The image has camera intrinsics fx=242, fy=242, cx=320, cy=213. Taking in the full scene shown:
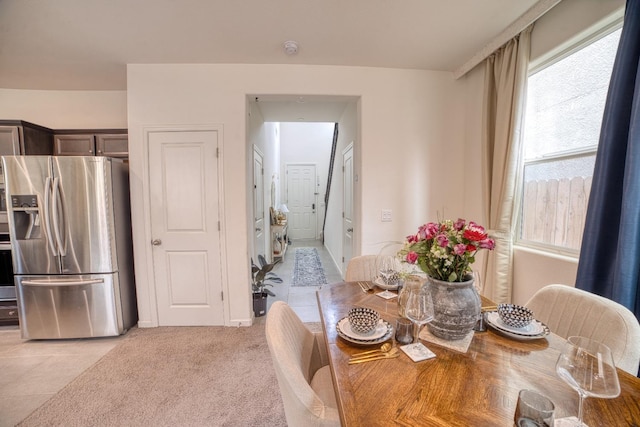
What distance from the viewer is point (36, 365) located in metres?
2.05

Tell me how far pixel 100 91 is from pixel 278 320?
3.93 meters

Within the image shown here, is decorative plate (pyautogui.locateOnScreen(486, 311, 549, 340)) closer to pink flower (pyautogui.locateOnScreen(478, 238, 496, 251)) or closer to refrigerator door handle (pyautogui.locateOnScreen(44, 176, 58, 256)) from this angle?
pink flower (pyautogui.locateOnScreen(478, 238, 496, 251))

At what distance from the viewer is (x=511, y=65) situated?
1.99 m

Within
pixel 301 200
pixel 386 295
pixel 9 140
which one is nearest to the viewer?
pixel 386 295

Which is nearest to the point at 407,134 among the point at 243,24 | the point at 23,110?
the point at 243,24

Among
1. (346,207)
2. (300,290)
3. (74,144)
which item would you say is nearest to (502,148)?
(346,207)

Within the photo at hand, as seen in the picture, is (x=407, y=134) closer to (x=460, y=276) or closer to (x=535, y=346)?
(x=460, y=276)

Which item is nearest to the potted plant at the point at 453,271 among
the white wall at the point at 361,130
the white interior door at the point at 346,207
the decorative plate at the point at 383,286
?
the decorative plate at the point at 383,286

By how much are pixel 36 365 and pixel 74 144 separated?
91.5 inches

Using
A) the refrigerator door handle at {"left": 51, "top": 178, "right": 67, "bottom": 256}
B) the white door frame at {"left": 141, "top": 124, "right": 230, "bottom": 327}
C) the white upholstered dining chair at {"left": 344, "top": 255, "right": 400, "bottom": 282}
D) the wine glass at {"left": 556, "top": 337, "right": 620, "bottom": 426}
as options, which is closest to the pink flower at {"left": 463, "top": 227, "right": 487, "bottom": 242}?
the wine glass at {"left": 556, "top": 337, "right": 620, "bottom": 426}

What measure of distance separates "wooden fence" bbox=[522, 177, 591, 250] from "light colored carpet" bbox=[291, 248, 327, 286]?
9.24ft

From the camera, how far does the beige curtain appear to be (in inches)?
76.8

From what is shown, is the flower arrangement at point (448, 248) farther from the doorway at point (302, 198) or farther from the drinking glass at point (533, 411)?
the doorway at point (302, 198)

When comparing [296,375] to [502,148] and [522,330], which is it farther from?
[502,148]
